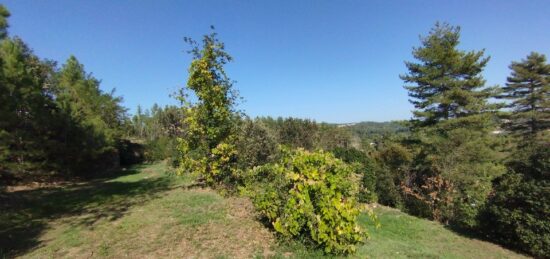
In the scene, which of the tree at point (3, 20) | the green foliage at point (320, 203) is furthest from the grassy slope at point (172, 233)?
the tree at point (3, 20)

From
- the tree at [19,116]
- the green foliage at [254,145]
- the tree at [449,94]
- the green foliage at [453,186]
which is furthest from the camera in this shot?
the tree at [449,94]

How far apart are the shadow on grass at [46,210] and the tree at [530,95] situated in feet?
115

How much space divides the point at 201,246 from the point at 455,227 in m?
7.51

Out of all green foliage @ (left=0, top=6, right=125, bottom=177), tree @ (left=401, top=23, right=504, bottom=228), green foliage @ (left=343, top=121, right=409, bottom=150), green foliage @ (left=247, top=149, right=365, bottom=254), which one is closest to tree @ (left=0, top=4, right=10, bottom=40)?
green foliage @ (left=0, top=6, right=125, bottom=177)

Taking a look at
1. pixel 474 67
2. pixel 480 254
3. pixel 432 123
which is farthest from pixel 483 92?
pixel 480 254

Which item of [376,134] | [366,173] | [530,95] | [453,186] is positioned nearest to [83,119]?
[366,173]

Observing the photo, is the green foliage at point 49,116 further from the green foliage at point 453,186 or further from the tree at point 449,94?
the tree at point 449,94

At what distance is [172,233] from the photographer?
559 centimetres

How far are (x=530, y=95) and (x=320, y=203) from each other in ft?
120

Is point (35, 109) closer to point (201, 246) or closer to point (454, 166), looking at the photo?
point (201, 246)

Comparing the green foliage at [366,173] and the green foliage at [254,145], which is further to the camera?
the green foliage at [366,173]

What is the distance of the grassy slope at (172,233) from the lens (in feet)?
16.1

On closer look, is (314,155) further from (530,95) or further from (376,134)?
(376,134)

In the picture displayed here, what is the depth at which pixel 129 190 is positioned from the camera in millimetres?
11211
